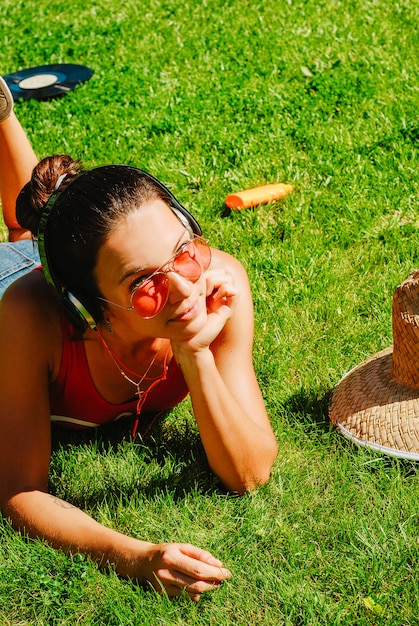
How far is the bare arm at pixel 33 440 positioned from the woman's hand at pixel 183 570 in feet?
0.34

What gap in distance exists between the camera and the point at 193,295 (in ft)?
8.65

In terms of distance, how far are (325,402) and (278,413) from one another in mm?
210

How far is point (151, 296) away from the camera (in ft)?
8.28

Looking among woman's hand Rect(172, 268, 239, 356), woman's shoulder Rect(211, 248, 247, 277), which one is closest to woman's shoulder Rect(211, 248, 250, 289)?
woman's shoulder Rect(211, 248, 247, 277)

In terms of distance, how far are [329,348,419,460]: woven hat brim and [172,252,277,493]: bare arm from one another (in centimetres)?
35

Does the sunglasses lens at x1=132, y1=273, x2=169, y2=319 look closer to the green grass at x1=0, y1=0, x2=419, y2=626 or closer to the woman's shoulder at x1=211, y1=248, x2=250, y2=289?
the woman's shoulder at x1=211, y1=248, x2=250, y2=289

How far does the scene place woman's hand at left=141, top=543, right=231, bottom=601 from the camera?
2459 millimetres

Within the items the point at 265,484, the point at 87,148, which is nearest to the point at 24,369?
the point at 265,484

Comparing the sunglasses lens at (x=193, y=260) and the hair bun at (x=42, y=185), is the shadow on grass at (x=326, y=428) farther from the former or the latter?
the hair bun at (x=42, y=185)

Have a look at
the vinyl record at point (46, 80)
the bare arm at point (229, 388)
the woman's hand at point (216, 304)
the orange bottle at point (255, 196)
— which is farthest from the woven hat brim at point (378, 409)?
the vinyl record at point (46, 80)

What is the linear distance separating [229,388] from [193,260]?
60 cm

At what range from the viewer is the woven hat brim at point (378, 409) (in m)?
2.93

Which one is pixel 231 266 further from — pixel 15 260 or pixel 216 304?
pixel 15 260

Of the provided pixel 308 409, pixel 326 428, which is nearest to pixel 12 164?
pixel 308 409
